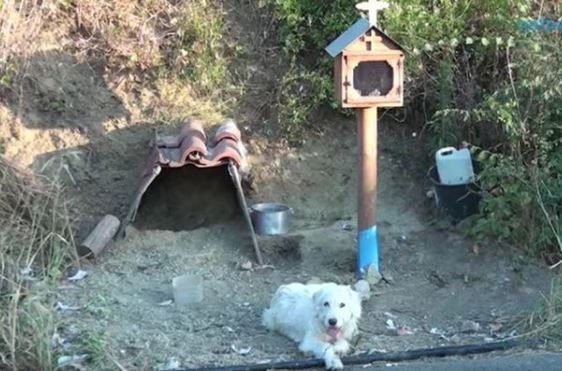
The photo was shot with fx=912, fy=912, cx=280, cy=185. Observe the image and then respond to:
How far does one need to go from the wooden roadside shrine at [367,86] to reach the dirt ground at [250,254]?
1.10 ft

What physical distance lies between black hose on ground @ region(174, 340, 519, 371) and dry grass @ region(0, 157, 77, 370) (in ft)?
2.67

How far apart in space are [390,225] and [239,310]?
1.68 m

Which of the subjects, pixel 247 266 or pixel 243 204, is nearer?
pixel 247 266

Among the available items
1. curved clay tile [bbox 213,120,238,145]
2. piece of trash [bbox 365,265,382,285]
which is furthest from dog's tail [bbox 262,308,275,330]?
curved clay tile [bbox 213,120,238,145]

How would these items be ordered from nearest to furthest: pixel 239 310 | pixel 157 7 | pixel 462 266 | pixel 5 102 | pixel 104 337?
pixel 104 337, pixel 239 310, pixel 462 266, pixel 5 102, pixel 157 7

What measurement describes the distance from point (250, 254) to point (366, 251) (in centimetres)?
90

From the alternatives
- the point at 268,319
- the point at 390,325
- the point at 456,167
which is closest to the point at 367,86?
the point at 456,167

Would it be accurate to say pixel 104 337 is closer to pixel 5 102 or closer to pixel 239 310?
pixel 239 310

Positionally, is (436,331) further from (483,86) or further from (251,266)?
(483,86)

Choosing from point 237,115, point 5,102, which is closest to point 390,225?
point 237,115

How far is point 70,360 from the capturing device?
4.89m

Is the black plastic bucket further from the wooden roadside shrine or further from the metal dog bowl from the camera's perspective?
the metal dog bowl

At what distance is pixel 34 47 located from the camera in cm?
780

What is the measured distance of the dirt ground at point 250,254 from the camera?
5.55 m
